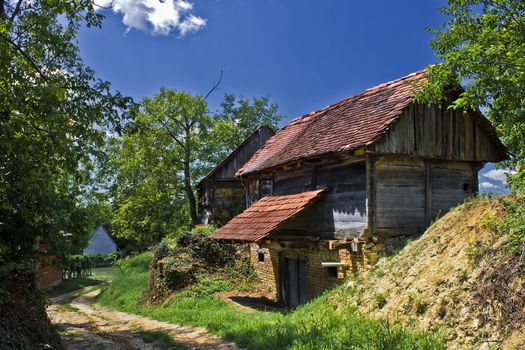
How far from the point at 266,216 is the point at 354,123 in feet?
14.0

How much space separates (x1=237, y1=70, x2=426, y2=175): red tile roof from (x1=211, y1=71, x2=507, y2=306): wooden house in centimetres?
6

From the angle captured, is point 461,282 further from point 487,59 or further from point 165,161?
point 165,161

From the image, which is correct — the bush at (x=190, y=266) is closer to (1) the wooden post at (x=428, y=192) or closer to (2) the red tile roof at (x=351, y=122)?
(2) the red tile roof at (x=351, y=122)

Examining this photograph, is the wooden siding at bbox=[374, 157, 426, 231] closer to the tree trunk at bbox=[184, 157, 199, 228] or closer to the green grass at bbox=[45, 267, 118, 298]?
the tree trunk at bbox=[184, 157, 199, 228]

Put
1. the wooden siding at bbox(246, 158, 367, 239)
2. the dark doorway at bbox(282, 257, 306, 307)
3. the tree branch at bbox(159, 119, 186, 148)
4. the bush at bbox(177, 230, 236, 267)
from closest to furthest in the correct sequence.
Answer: the wooden siding at bbox(246, 158, 367, 239)
the dark doorway at bbox(282, 257, 306, 307)
the bush at bbox(177, 230, 236, 267)
the tree branch at bbox(159, 119, 186, 148)

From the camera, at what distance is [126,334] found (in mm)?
11672

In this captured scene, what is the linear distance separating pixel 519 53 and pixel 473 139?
5140 mm

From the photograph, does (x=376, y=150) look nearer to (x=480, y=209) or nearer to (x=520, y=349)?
(x=480, y=209)

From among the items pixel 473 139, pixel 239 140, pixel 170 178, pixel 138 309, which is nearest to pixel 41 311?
pixel 138 309

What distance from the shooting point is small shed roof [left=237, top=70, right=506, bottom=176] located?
12107 millimetres

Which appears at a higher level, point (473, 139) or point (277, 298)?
point (473, 139)

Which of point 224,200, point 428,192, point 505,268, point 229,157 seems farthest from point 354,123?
point 224,200

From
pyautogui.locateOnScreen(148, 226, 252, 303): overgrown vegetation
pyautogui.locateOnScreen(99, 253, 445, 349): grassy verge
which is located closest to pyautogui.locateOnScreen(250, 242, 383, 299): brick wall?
pyautogui.locateOnScreen(148, 226, 252, 303): overgrown vegetation

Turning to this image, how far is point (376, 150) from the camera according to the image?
11719mm
